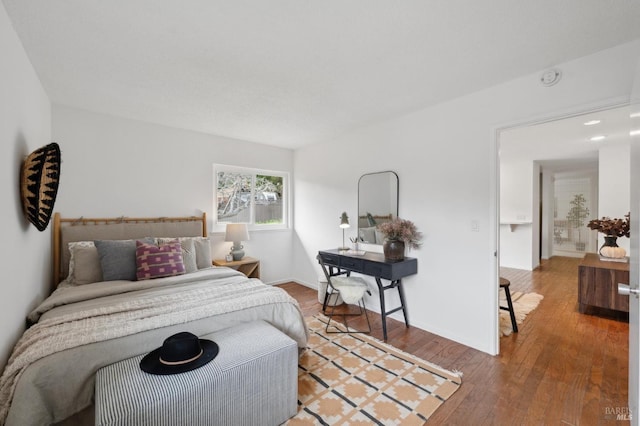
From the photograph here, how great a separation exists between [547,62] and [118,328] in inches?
139

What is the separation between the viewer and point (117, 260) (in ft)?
8.71

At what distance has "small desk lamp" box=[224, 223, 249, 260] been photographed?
3889 millimetres

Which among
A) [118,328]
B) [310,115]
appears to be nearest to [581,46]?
[310,115]

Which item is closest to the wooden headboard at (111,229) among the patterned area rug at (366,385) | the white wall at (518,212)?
the patterned area rug at (366,385)

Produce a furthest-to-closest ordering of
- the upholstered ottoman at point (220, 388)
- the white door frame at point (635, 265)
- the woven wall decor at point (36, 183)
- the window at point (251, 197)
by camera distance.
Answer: the window at point (251, 197) → the woven wall decor at point (36, 183) → the upholstered ottoman at point (220, 388) → the white door frame at point (635, 265)

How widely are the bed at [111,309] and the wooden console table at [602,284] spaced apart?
3.54 metres

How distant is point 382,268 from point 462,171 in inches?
50.0

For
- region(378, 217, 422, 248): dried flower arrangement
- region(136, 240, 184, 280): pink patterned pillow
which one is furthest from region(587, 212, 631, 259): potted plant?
region(136, 240, 184, 280): pink patterned pillow

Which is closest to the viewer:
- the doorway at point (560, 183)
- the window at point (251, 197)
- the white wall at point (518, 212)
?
the doorway at point (560, 183)

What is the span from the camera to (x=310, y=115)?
320cm

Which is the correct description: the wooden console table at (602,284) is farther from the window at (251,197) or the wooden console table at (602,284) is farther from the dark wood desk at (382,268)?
the window at (251,197)

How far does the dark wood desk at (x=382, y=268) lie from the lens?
9.21 ft

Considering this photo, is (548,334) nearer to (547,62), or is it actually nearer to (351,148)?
(547,62)

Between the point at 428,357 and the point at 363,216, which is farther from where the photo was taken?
the point at 363,216
